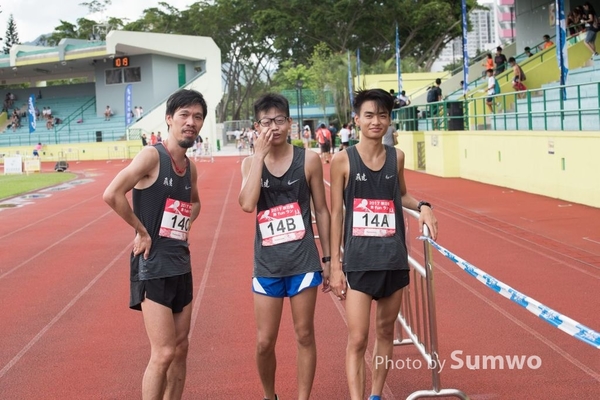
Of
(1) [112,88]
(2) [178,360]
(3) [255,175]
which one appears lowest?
(2) [178,360]

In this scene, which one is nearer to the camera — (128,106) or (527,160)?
(527,160)

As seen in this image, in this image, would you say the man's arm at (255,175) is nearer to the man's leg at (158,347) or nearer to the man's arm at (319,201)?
the man's arm at (319,201)

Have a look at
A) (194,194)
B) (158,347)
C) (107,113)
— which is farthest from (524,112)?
(107,113)

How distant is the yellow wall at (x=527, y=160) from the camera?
15.3 m

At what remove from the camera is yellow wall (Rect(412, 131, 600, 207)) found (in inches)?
604

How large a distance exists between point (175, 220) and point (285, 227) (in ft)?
2.01

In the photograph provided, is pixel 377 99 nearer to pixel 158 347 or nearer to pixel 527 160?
pixel 158 347

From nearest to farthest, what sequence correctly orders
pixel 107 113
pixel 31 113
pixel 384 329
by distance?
pixel 384 329, pixel 31 113, pixel 107 113

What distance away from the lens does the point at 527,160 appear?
18594mm

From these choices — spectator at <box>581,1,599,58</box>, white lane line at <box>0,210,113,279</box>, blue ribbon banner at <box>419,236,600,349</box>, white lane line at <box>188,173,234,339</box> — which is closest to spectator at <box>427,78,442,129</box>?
spectator at <box>581,1,599,58</box>

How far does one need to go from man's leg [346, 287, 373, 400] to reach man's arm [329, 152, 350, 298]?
0.09 m

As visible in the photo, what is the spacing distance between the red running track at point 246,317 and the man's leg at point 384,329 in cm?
60

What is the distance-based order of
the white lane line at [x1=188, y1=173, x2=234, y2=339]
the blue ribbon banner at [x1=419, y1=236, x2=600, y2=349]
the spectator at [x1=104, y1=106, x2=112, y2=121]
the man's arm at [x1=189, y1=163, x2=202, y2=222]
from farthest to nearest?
the spectator at [x1=104, y1=106, x2=112, y2=121] → the white lane line at [x1=188, y1=173, x2=234, y2=339] → the man's arm at [x1=189, y1=163, x2=202, y2=222] → the blue ribbon banner at [x1=419, y1=236, x2=600, y2=349]

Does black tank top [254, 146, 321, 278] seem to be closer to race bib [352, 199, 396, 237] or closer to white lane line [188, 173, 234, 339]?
race bib [352, 199, 396, 237]
